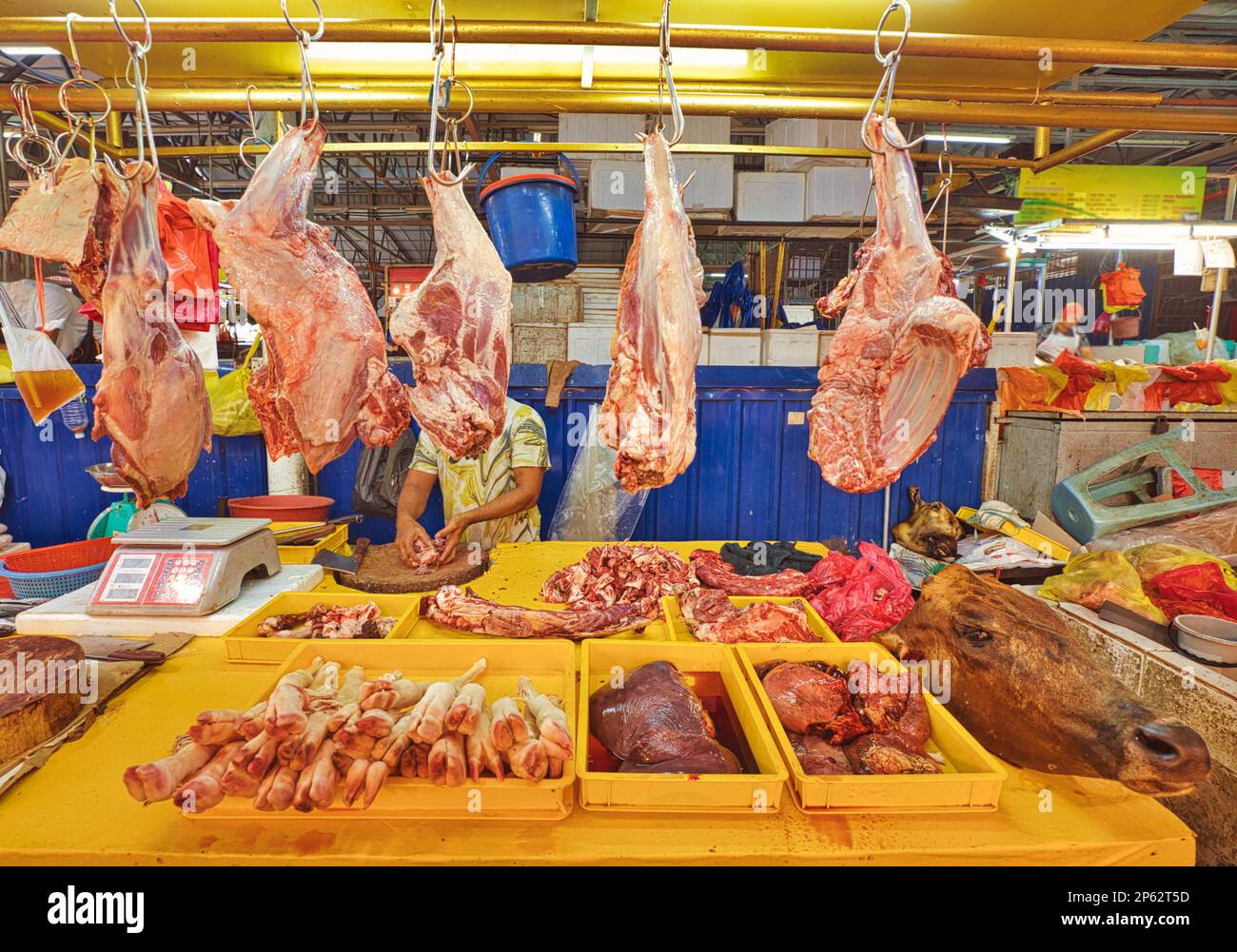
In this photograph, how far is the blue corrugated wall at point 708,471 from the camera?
20.6ft

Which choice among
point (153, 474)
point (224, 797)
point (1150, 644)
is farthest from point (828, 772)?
point (153, 474)

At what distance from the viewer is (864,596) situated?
9.87 feet

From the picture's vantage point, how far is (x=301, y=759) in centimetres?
170

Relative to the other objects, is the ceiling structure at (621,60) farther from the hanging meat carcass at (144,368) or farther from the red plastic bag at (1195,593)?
the red plastic bag at (1195,593)

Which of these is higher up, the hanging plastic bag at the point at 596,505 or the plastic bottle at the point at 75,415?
the plastic bottle at the point at 75,415

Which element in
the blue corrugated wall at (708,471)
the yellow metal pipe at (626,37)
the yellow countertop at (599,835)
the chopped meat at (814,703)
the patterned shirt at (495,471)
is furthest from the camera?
the blue corrugated wall at (708,471)

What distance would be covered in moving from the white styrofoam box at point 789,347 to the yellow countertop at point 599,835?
5015 mm

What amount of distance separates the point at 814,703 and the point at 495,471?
10.7ft

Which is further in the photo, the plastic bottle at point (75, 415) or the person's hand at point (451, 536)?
the plastic bottle at point (75, 415)

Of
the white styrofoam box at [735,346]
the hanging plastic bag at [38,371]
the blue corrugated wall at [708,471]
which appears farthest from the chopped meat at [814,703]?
the white styrofoam box at [735,346]

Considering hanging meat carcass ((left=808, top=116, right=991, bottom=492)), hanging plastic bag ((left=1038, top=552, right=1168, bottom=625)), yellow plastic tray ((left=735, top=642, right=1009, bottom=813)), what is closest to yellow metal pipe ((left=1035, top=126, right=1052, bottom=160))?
hanging meat carcass ((left=808, top=116, right=991, bottom=492))

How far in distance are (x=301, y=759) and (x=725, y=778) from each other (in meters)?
1.12

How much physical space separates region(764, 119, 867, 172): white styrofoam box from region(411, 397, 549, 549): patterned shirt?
4019 mm

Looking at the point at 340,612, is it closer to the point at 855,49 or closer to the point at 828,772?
the point at 828,772
